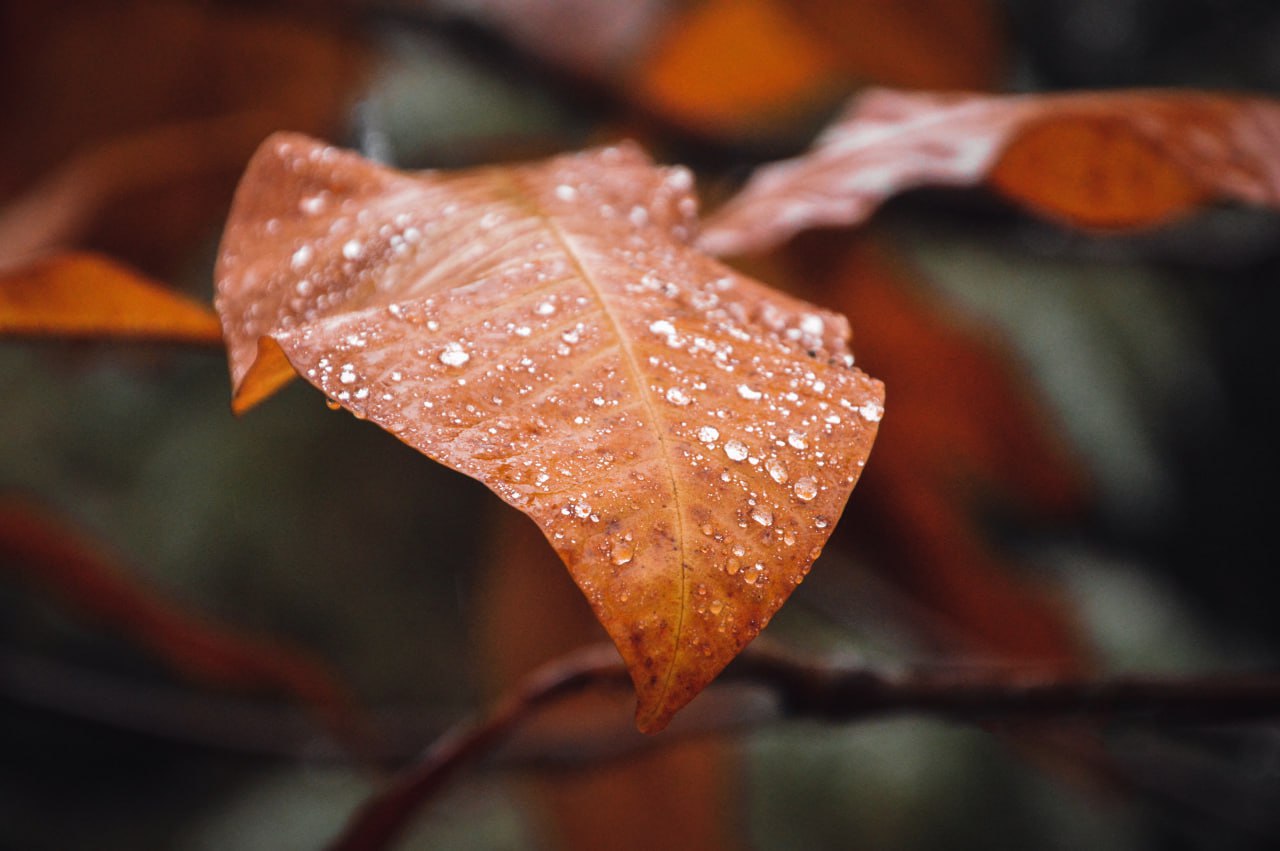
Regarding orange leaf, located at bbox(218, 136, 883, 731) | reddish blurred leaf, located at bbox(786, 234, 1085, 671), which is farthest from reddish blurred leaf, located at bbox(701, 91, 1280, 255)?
reddish blurred leaf, located at bbox(786, 234, 1085, 671)

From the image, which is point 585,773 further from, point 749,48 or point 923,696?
point 749,48

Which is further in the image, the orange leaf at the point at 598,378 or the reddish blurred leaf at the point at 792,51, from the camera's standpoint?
the reddish blurred leaf at the point at 792,51

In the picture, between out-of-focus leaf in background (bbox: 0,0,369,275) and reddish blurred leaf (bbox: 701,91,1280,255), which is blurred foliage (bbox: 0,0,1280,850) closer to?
out-of-focus leaf in background (bbox: 0,0,369,275)

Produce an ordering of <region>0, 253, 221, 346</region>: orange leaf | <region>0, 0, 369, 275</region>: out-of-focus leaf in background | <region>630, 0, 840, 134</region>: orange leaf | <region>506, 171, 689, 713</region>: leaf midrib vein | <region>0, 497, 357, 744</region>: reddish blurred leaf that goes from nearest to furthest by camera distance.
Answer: <region>506, 171, 689, 713</region>: leaf midrib vein, <region>0, 253, 221, 346</region>: orange leaf, <region>0, 497, 357, 744</region>: reddish blurred leaf, <region>0, 0, 369, 275</region>: out-of-focus leaf in background, <region>630, 0, 840, 134</region>: orange leaf

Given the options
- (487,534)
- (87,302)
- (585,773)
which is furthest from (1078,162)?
(487,534)

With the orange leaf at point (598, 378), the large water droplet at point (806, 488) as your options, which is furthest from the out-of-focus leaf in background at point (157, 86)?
the large water droplet at point (806, 488)

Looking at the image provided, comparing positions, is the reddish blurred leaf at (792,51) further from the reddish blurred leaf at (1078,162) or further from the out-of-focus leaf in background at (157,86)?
the reddish blurred leaf at (1078,162)

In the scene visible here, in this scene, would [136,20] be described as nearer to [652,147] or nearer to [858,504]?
[652,147]
